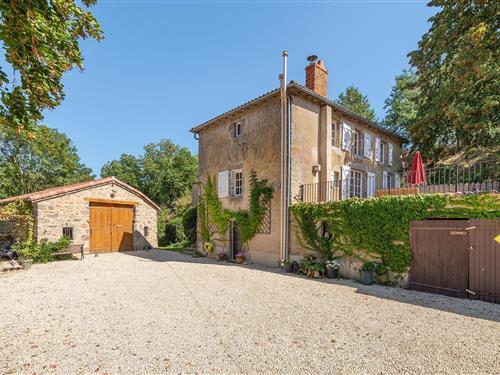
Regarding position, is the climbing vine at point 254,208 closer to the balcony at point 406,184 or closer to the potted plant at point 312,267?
the balcony at point 406,184

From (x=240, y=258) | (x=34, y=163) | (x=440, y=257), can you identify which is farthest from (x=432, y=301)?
(x=34, y=163)

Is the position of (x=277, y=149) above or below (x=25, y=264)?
above

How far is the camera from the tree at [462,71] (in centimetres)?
948

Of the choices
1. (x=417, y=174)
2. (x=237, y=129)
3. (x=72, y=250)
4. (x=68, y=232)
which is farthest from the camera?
(x=68, y=232)

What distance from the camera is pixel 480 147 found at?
41.6ft

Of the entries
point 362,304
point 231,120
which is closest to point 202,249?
point 231,120

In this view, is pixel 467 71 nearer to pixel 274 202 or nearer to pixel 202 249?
pixel 274 202

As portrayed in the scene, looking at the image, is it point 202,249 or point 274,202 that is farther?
point 202,249

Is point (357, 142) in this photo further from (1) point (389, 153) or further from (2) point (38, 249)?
(2) point (38, 249)

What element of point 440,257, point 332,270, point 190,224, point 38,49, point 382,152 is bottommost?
point 332,270

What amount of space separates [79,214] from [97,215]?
1.01 metres

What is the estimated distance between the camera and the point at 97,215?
15422 mm

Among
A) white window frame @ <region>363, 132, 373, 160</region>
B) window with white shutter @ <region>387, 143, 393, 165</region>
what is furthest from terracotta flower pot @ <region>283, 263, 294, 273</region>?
window with white shutter @ <region>387, 143, 393, 165</region>

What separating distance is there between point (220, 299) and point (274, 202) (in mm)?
5756
